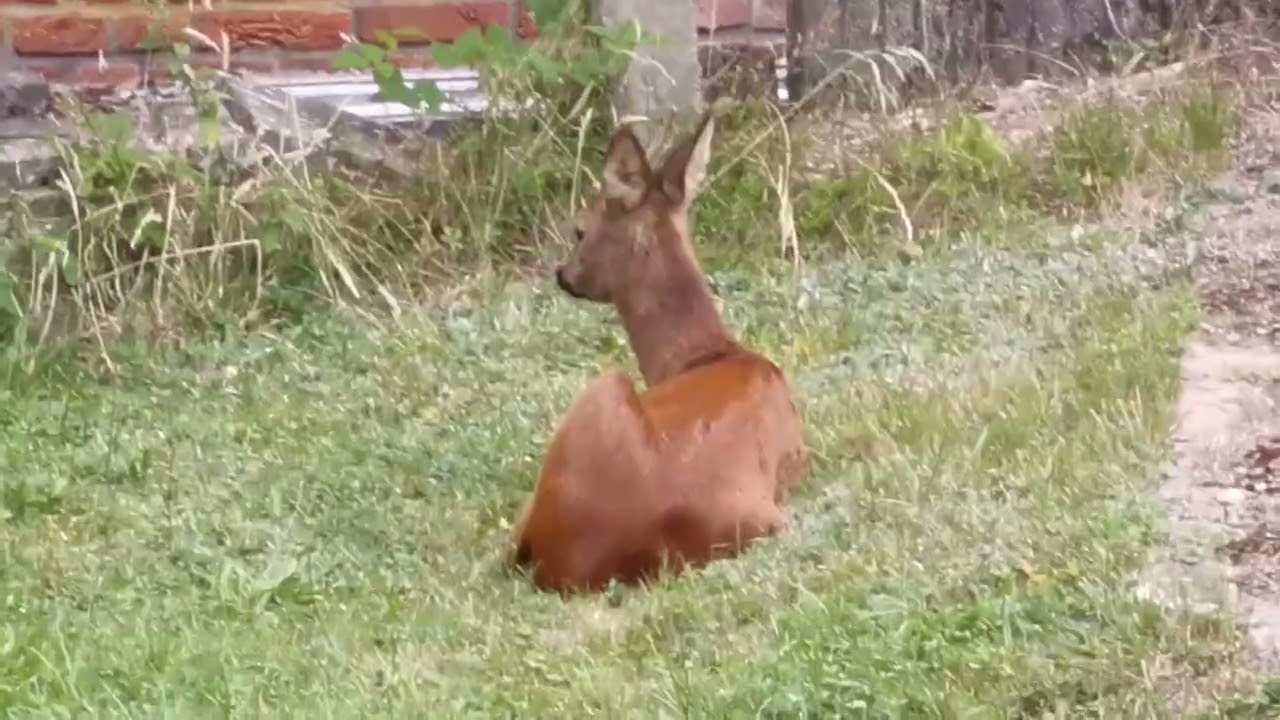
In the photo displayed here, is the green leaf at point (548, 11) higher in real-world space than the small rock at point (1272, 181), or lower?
higher

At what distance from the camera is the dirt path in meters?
3.85

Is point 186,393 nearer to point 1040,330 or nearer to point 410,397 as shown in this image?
point 410,397

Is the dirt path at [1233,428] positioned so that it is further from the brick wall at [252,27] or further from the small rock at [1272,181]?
the brick wall at [252,27]

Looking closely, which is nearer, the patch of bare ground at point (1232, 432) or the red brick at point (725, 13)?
the patch of bare ground at point (1232, 432)

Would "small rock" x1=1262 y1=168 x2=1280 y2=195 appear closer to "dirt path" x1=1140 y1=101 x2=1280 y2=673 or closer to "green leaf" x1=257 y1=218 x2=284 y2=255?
"dirt path" x1=1140 y1=101 x2=1280 y2=673

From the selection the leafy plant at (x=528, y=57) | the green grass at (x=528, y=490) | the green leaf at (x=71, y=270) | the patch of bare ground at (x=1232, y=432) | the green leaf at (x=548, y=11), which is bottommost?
the green grass at (x=528, y=490)

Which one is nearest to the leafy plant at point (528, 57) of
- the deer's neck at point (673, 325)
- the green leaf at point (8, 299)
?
the green leaf at point (8, 299)

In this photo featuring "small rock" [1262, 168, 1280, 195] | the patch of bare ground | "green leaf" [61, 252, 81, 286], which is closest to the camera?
the patch of bare ground

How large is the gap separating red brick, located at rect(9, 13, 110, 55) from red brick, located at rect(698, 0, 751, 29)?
90.1 inches

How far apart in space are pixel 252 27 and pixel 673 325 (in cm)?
298

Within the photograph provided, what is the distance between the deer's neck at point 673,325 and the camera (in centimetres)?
573

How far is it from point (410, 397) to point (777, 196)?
1.84 meters

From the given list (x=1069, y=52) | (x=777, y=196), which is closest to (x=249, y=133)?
(x=777, y=196)

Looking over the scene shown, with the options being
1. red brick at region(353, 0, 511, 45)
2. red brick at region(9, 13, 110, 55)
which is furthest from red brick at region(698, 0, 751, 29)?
red brick at region(9, 13, 110, 55)
